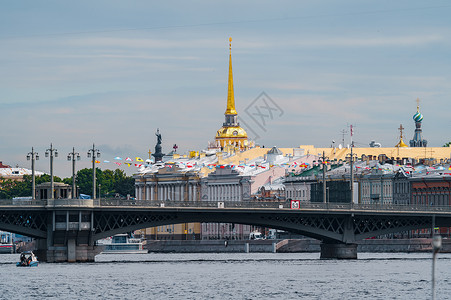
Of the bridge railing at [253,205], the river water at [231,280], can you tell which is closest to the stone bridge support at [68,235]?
the river water at [231,280]

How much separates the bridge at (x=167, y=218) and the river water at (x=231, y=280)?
194 cm

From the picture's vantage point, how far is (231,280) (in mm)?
95750

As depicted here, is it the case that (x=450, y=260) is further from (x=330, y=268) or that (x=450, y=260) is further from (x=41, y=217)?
(x=41, y=217)

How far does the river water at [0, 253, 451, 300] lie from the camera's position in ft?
278

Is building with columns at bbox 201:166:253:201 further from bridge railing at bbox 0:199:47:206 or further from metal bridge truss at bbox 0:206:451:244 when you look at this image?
bridge railing at bbox 0:199:47:206

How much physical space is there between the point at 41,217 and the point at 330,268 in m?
19.5

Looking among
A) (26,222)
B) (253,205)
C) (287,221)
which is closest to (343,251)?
(287,221)

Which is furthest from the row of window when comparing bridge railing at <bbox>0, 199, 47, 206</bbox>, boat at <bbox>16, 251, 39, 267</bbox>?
boat at <bbox>16, 251, 39, 267</bbox>

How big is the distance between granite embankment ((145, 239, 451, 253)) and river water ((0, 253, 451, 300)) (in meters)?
20.9

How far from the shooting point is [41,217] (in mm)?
113062

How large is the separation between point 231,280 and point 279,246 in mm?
59934

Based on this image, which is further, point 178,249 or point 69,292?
point 178,249

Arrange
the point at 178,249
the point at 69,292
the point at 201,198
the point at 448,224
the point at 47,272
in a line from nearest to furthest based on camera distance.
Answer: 1. the point at 69,292
2. the point at 47,272
3. the point at 448,224
4. the point at 178,249
5. the point at 201,198

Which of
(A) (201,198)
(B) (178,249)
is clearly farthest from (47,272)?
(A) (201,198)
